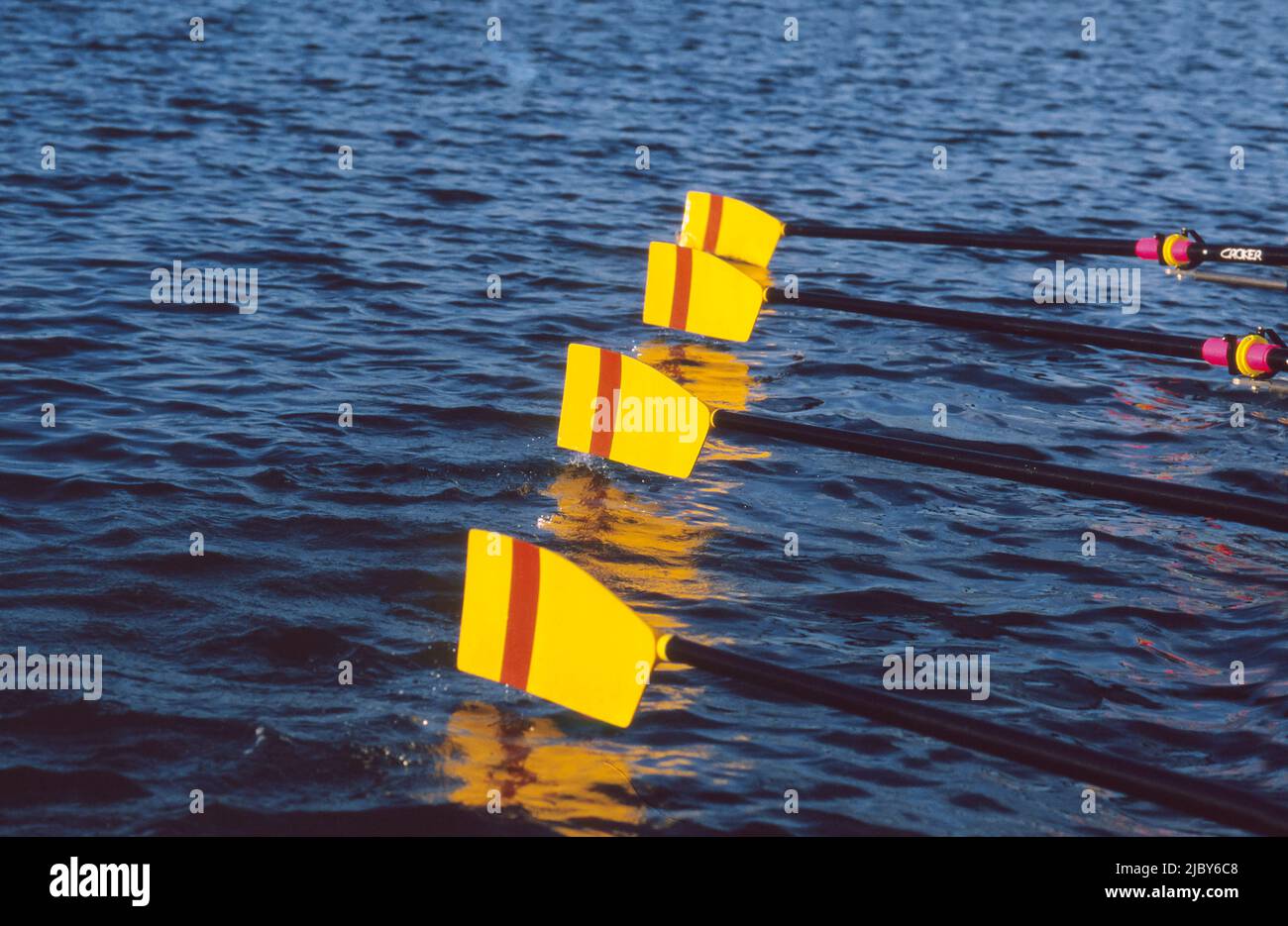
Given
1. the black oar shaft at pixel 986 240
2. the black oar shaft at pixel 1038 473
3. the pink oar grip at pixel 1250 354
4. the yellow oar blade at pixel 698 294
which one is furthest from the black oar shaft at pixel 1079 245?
the black oar shaft at pixel 1038 473

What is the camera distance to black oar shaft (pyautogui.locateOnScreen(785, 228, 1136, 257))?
27.9 ft

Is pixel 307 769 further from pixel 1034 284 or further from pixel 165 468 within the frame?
pixel 1034 284

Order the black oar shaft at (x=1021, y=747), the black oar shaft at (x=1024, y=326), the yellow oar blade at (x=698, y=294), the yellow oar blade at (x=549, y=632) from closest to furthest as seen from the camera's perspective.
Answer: the black oar shaft at (x=1021, y=747), the yellow oar blade at (x=549, y=632), the black oar shaft at (x=1024, y=326), the yellow oar blade at (x=698, y=294)

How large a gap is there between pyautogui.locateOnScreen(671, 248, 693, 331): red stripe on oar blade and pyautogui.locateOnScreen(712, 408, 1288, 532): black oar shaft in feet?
8.71

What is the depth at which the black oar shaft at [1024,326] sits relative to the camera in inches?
276

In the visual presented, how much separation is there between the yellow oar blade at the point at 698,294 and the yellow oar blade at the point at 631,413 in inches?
92.6

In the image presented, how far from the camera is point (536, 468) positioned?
7215 millimetres

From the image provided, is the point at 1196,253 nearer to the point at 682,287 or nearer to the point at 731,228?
the point at 682,287

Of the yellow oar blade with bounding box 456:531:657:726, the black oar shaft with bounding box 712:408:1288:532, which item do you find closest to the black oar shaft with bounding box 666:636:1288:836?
the yellow oar blade with bounding box 456:531:657:726

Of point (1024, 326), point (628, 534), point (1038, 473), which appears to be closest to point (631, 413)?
point (628, 534)

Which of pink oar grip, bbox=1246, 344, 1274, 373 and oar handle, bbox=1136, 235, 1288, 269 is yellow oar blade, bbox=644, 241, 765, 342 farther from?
pink oar grip, bbox=1246, 344, 1274, 373

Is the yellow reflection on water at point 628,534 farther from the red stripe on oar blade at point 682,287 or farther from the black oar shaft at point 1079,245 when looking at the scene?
the black oar shaft at point 1079,245

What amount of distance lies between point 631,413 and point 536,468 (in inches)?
25.5
